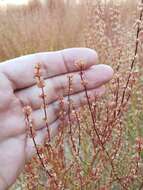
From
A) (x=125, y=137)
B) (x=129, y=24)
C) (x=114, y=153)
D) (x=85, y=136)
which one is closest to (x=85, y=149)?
(x=85, y=136)

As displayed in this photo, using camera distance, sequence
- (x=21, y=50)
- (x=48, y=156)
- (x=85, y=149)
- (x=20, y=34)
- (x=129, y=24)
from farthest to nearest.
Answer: (x=20, y=34)
(x=21, y=50)
(x=129, y=24)
(x=85, y=149)
(x=48, y=156)

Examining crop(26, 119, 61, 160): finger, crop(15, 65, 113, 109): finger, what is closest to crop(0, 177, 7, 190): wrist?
crop(26, 119, 61, 160): finger

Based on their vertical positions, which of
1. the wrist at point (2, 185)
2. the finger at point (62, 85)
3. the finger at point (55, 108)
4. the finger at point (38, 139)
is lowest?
the wrist at point (2, 185)

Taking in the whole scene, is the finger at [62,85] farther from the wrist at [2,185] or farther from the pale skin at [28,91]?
the wrist at [2,185]

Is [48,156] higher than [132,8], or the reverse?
[48,156]

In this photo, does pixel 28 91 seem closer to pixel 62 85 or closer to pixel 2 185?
pixel 62 85

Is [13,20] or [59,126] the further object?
[13,20]

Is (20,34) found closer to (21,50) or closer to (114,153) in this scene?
(21,50)

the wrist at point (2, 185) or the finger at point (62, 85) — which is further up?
the finger at point (62, 85)

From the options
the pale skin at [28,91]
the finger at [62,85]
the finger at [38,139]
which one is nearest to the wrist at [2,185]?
the pale skin at [28,91]
